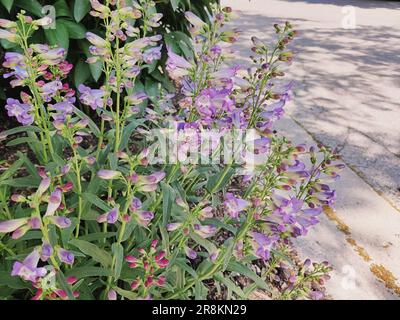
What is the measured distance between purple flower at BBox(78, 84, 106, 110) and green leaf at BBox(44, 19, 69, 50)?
1219mm

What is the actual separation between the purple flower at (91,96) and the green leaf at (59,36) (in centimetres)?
122

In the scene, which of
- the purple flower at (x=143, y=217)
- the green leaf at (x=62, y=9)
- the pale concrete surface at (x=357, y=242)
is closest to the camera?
the purple flower at (x=143, y=217)

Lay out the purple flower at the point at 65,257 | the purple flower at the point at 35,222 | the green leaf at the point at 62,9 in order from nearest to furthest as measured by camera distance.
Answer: the purple flower at the point at 35,222, the purple flower at the point at 65,257, the green leaf at the point at 62,9

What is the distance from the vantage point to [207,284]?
2238 mm

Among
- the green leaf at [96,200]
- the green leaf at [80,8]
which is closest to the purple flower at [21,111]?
the green leaf at [96,200]

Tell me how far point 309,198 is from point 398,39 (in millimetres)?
7005

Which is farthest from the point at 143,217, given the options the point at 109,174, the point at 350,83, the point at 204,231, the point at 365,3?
the point at 365,3

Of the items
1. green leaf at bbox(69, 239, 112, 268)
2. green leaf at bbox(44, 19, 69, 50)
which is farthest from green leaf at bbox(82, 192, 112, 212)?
green leaf at bbox(44, 19, 69, 50)

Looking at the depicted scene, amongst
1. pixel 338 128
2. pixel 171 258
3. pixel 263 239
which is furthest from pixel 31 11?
pixel 338 128

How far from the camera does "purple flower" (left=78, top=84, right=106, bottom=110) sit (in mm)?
1678

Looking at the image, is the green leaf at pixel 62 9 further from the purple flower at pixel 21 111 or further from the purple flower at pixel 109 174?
the purple flower at pixel 109 174

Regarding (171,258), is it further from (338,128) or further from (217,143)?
(338,128)

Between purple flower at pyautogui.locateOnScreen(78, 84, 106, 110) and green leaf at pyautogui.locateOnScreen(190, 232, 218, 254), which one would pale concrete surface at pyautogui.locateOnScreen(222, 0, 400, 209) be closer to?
purple flower at pyautogui.locateOnScreen(78, 84, 106, 110)

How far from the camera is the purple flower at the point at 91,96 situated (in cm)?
168
